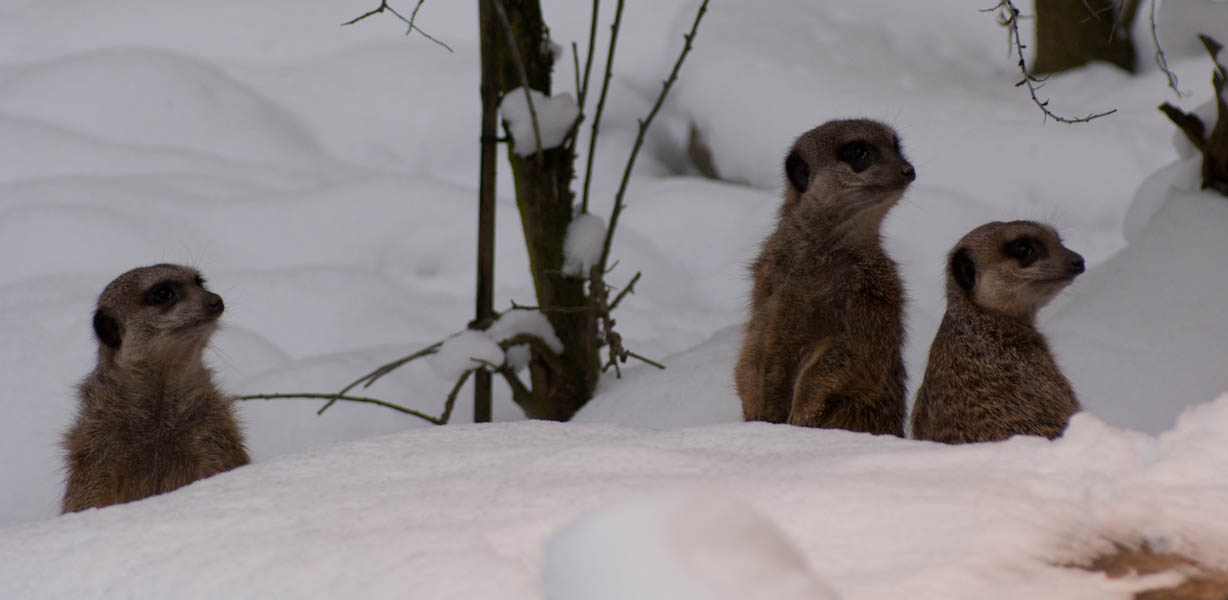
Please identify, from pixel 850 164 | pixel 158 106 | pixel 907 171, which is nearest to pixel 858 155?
pixel 850 164

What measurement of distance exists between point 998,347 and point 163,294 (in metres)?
2.09

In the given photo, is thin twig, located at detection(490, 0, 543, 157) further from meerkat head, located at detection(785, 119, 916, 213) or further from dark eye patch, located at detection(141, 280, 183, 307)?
dark eye patch, located at detection(141, 280, 183, 307)

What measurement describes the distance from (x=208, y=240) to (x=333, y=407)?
1.91m

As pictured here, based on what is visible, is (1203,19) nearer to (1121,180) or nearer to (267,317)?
(1121,180)

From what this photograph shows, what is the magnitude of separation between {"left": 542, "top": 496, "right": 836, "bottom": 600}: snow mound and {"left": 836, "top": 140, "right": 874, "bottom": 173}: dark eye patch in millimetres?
2043

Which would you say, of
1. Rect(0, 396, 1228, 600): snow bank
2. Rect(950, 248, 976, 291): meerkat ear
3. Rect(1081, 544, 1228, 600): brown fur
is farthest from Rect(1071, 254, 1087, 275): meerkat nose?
Rect(1081, 544, 1228, 600): brown fur

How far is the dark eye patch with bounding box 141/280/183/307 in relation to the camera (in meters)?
3.23

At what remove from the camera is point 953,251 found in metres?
2.95

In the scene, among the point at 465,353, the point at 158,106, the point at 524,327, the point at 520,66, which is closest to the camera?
the point at 520,66

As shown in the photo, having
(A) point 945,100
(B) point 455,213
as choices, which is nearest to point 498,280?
(B) point 455,213

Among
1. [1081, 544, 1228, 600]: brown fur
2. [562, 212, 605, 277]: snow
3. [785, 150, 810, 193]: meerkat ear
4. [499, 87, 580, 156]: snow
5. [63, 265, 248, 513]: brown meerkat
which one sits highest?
[499, 87, 580, 156]: snow

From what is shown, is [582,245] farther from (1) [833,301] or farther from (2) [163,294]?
(2) [163,294]

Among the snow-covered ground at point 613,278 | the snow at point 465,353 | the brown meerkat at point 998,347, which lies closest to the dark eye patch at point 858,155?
the brown meerkat at point 998,347

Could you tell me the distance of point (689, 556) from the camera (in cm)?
107
